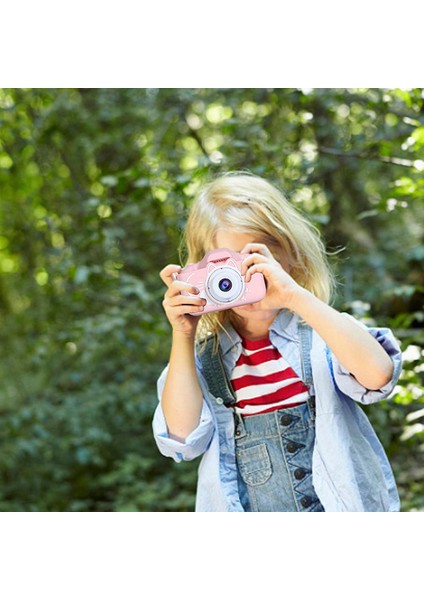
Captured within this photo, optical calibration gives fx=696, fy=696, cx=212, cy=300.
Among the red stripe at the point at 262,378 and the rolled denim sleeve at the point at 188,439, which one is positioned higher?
the red stripe at the point at 262,378

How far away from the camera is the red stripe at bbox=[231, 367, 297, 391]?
1360mm

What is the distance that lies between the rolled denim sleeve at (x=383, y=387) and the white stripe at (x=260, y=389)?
12 cm

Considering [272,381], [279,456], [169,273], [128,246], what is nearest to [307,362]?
[272,381]

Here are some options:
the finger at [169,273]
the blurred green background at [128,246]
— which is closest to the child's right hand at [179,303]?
the finger at [169,273]

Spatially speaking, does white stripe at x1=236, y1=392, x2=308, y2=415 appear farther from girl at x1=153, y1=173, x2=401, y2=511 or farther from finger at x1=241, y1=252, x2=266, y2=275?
finger at x1=241, y1=252, x2=266, y2=275

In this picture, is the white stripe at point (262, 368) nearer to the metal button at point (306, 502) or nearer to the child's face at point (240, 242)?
the child's face at point (240, 242)

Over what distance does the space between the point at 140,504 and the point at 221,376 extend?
6.03ft

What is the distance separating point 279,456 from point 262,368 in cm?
17

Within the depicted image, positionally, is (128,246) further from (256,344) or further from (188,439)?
(188,439)

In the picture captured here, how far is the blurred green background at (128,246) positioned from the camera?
260 cm

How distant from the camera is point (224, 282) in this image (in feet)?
4.13

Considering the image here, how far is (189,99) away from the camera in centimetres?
314

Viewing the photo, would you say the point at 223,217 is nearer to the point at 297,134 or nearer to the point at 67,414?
the point at 297,134
